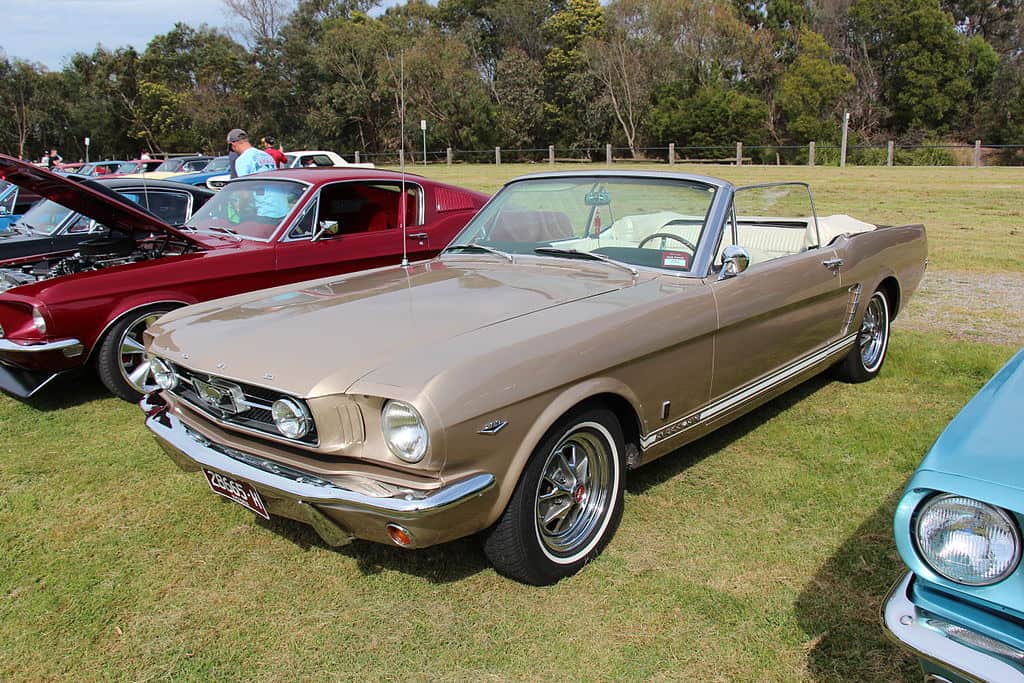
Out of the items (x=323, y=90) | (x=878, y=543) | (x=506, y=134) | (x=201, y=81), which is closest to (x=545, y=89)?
(x=506, y=134)

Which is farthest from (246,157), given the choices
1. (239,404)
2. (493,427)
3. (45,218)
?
(493,427)

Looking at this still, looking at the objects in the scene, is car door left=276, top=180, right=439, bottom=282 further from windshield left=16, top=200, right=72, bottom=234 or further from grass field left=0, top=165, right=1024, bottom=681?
windshield left=16, top=200, right=72, bottom=234

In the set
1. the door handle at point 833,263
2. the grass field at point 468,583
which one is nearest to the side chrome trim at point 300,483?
the grass field at point 468,583

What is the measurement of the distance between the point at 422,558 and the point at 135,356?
3.01 meters

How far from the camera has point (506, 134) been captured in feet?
156

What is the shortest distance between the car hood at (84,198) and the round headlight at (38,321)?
83cm

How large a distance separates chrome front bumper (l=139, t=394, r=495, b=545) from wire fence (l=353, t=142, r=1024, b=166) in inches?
1377

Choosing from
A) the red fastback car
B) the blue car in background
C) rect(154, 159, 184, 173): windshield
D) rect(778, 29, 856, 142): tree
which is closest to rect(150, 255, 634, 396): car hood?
the red fastback car

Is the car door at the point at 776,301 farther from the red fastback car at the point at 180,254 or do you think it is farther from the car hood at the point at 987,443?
the red fastback car at the point at 180,254

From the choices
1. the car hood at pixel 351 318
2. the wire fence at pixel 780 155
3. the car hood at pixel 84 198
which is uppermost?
the wire fence at pixel 780 155

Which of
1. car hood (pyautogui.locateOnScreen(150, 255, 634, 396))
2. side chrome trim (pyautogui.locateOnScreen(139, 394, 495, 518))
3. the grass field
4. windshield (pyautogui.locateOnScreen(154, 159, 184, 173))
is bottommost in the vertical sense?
the grass field

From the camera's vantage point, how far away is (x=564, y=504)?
300 cm

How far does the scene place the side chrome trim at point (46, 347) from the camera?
4680 mm

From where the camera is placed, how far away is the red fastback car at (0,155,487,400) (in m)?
4.76
